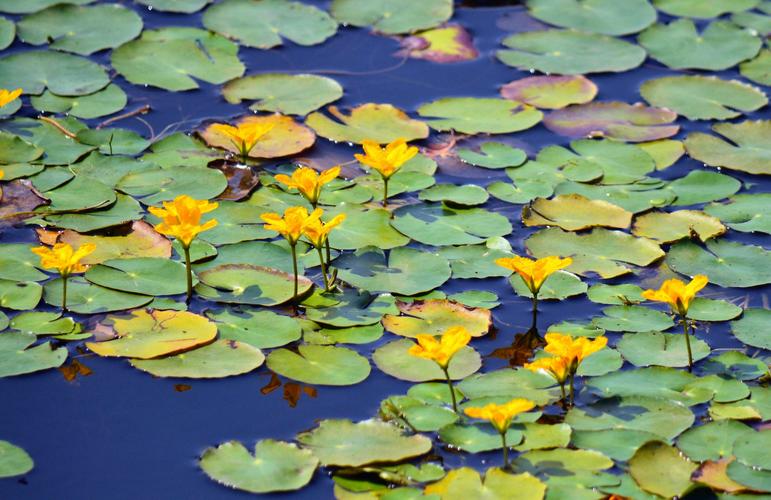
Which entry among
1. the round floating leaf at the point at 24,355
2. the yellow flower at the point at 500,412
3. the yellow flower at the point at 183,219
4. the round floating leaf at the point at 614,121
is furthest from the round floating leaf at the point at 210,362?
the round floating leaf at the point at 614,121

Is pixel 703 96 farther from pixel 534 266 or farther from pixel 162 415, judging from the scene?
pixel 162 415

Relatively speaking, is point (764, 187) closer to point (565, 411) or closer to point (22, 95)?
point (565, 411)

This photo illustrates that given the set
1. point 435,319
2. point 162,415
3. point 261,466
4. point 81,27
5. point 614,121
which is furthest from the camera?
point 81,27

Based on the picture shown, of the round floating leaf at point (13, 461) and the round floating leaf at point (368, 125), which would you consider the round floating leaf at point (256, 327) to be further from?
the round floating leaf at point (368, 125)

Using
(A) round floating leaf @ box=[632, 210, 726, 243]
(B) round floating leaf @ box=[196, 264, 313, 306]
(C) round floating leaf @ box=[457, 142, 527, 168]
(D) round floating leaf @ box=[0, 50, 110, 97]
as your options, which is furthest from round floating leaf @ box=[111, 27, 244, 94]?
(A) round floating leaf @ box=[632, 210, 726, 243]

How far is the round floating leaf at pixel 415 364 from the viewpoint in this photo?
3.36 metres

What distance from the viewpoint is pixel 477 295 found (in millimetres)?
3727

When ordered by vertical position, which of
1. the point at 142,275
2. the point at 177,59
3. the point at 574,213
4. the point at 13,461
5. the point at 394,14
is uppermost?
the point at 394,14

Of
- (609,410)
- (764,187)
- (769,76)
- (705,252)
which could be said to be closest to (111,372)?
(609,410)

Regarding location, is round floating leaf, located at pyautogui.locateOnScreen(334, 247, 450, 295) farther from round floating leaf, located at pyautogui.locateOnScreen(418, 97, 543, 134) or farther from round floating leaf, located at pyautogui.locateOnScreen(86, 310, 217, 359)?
round floating leaf, located at pyautogui.locateOnScreen(418, 97, 543, 134)

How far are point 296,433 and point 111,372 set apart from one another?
0.62 metres

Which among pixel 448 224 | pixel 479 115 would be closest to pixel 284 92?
pixel 479 115

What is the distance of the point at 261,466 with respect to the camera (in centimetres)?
300

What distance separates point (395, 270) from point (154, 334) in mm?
836
